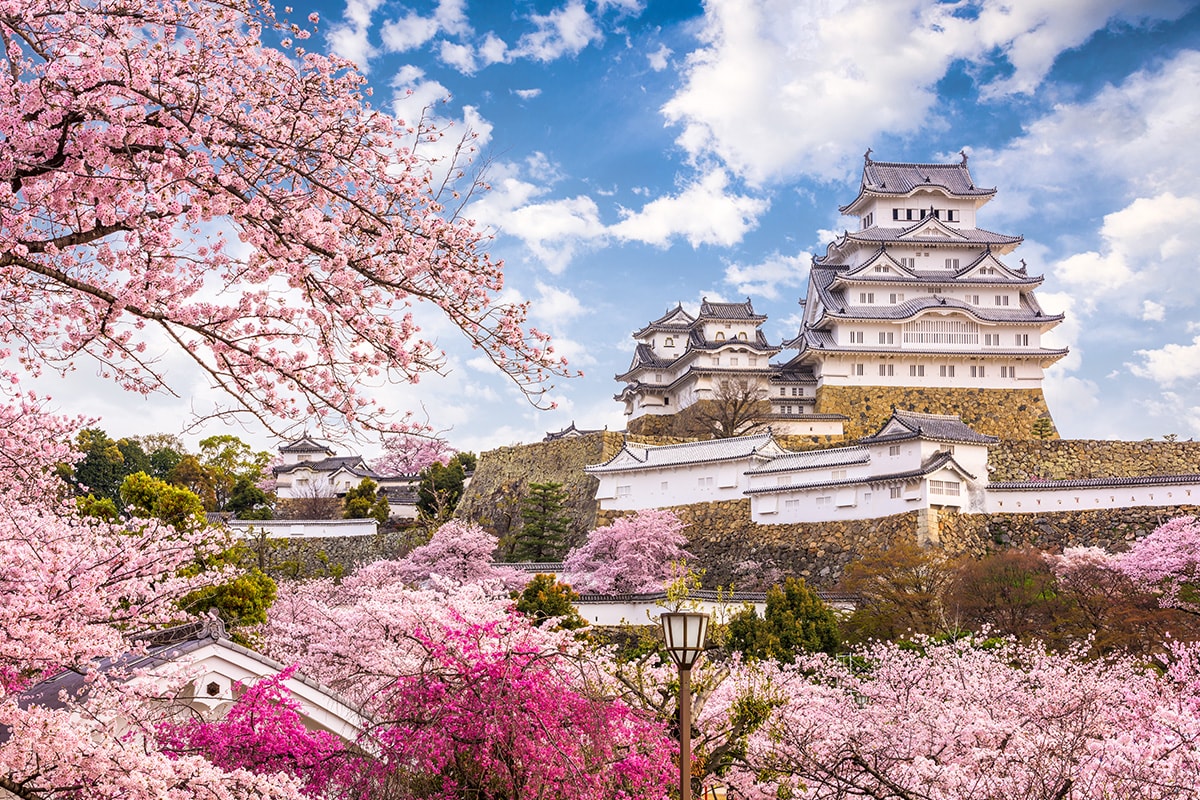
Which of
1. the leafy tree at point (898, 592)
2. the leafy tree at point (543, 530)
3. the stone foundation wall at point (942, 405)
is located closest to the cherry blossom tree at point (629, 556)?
the leafy tree at point (543, 530)

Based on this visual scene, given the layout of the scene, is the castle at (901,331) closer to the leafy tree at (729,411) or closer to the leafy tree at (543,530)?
the leafy tree at (729,411)

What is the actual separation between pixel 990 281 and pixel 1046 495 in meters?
14.8

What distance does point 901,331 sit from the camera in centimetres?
4088

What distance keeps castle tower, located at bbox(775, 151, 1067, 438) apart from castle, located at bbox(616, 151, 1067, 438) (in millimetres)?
40

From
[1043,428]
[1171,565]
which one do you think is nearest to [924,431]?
[1171,565]

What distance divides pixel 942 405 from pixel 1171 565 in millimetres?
17131

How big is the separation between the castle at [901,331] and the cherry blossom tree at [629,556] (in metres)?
9.73

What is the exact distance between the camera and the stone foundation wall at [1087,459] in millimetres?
32812

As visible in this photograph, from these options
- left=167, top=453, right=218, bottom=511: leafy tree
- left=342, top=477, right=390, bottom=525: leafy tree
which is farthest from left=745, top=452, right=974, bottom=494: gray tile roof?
left=167, top=453, right=218, bottom=511: leafy tree

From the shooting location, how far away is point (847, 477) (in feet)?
101

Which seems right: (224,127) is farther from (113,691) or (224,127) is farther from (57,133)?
(113,691)

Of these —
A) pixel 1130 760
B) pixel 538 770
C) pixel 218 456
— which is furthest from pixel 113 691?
pixel 218 456

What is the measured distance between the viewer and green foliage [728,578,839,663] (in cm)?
2127

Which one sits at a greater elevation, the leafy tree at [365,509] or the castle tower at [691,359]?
the castle tower at [691,359]
